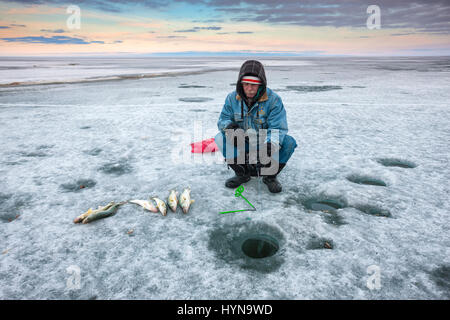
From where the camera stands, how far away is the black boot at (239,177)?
3.21 meters

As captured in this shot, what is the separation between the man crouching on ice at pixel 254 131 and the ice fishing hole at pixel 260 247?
2.57 feet

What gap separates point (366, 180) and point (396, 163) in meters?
0.85

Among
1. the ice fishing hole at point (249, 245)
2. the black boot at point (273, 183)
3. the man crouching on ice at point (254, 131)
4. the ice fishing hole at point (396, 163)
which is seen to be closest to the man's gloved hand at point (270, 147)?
the man crouching on ice at point (254, 131)

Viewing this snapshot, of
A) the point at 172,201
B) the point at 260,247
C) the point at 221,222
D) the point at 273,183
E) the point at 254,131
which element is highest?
the point at 254,131

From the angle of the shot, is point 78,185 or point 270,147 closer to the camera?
point 270,147

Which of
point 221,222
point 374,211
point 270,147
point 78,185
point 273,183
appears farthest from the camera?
point 78,185

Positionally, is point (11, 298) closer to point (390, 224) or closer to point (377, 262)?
point (377, 262)

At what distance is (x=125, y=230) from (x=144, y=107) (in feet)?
20.0

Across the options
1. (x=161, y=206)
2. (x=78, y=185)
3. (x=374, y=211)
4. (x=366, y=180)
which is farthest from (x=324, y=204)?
(x=78, y=185)

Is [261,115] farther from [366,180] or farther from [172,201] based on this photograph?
[366,180]

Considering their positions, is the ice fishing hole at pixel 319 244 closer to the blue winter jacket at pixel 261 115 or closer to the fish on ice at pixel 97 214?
the blue winter jacket at pixel 261 115

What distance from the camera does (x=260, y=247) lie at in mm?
2279

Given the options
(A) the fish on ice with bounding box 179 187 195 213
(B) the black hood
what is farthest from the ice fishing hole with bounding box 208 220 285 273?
(B) the black hood
